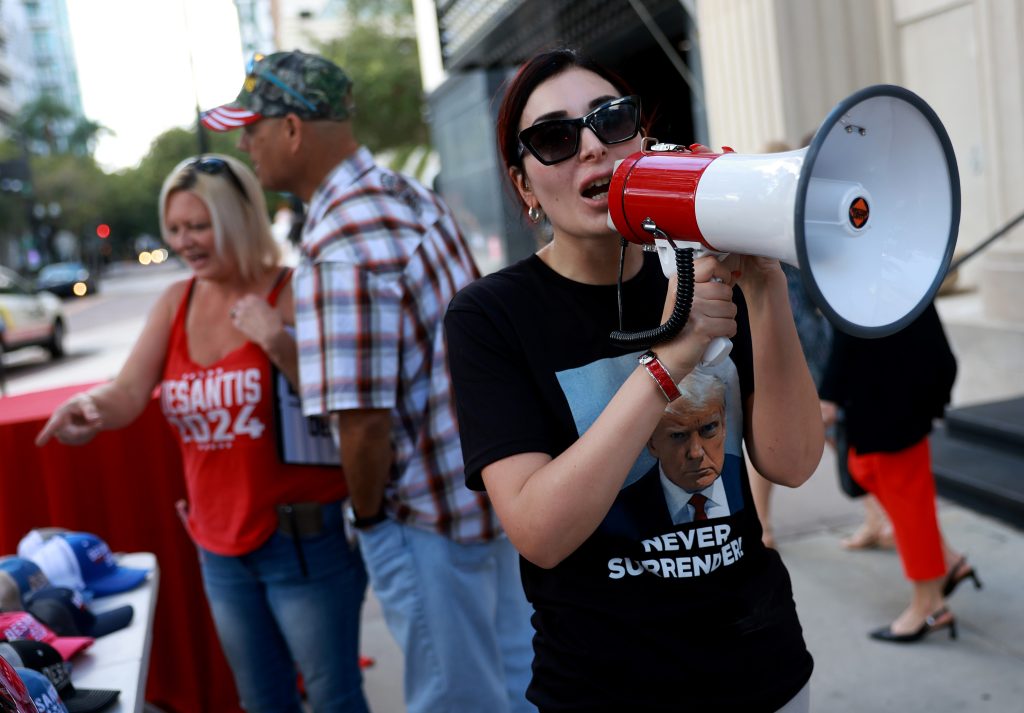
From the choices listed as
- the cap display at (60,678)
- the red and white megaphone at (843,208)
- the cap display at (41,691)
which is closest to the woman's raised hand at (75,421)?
the cap display at (60,678)

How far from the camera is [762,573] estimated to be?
5.14ft

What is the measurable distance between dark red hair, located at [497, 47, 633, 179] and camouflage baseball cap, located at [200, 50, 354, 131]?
1.08 metres

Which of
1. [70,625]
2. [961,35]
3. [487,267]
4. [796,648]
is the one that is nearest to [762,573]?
[796,648]

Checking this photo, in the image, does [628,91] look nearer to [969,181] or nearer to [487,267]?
[969,181]

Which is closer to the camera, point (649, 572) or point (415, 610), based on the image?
point (649, 572)

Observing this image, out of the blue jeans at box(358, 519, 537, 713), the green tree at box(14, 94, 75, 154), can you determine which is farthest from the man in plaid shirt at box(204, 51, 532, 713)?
the green tree at box(14, 94, 75, 154)

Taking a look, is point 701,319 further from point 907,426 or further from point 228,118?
point 907,426

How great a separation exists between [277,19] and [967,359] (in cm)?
7267

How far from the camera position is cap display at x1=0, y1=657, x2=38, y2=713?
1.61 meters

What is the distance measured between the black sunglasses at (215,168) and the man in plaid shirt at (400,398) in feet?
1.56

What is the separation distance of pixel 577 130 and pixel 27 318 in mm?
18201

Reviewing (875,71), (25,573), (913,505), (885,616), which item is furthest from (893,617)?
(875,71)

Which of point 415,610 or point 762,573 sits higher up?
point 762,573

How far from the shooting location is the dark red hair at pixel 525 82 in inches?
64.4
